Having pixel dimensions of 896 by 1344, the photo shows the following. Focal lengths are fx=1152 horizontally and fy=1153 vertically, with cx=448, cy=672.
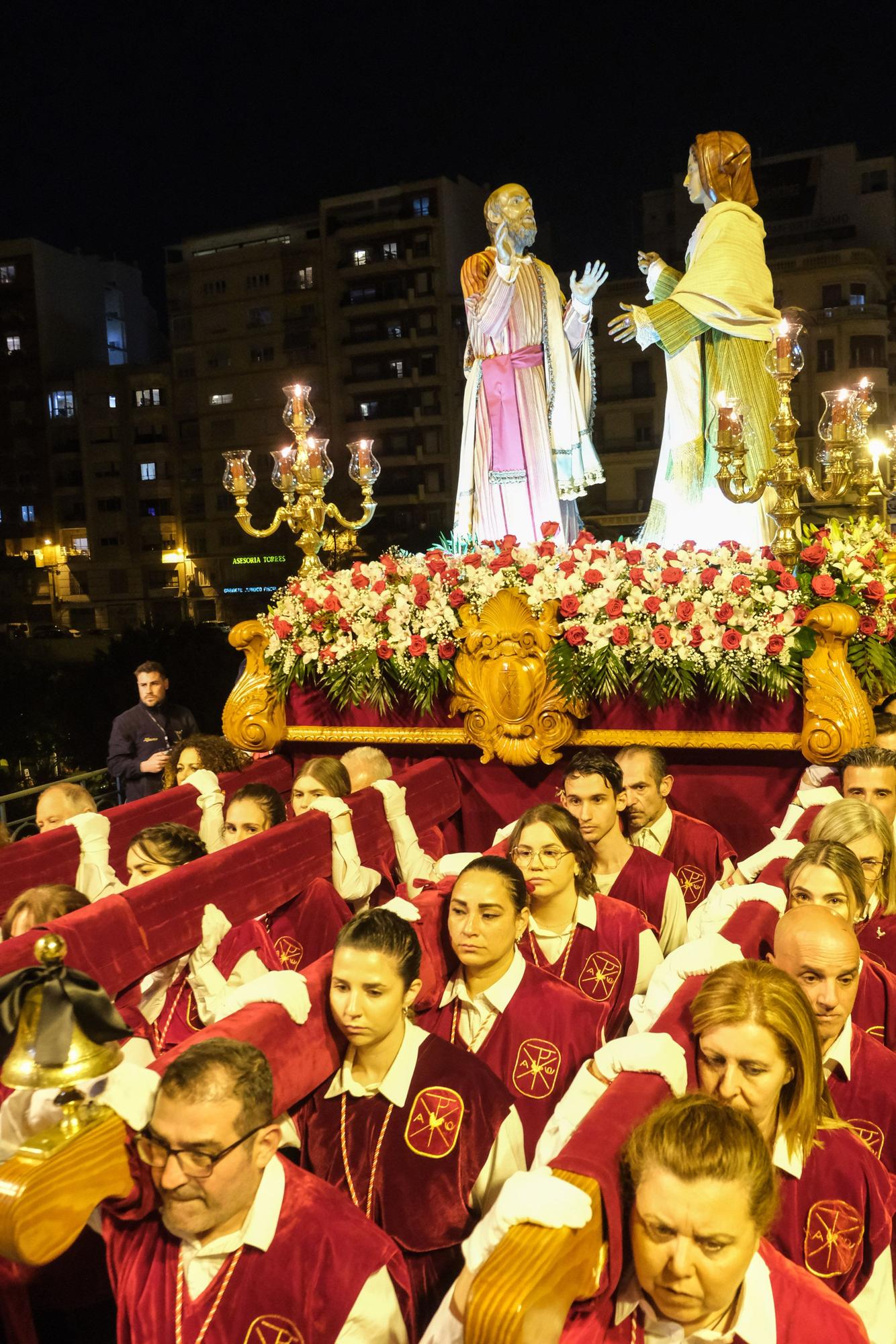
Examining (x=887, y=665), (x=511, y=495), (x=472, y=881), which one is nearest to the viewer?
(x=472, y=881)

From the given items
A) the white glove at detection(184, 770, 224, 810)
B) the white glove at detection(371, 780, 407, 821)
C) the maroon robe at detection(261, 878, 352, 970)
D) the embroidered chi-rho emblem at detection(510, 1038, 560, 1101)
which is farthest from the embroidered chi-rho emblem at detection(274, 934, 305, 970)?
the embroidered chi-rho emblem at detection(510, 1038, 560, 1101)

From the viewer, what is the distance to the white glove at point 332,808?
424 centimetres

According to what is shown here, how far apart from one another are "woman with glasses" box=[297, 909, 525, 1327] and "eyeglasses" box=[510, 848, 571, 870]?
907 millimetres

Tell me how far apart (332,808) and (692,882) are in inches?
58.4

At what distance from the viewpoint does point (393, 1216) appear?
96.8 inches

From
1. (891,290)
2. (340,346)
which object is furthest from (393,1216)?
(340,346)

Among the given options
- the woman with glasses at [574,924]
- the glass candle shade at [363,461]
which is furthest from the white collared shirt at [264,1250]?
the glass candle shade at [363,461]

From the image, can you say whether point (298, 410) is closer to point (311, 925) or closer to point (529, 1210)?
point (311, 925)

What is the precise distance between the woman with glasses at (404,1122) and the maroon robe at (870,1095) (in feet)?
2.59

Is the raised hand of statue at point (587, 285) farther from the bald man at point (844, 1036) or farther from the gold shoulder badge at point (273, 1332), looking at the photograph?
the gold shoulder badge at point (273, 1332)

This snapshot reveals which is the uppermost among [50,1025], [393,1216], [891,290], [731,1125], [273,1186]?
[891,290]

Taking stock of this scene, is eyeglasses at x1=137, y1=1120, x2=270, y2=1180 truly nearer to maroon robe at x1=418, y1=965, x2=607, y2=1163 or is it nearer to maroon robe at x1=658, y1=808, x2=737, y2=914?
maroon robe at x1=418, y1=965, x2=607, y2=1163

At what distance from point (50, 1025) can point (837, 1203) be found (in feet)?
5.47

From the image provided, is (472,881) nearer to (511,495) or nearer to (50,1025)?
(50,1025)
